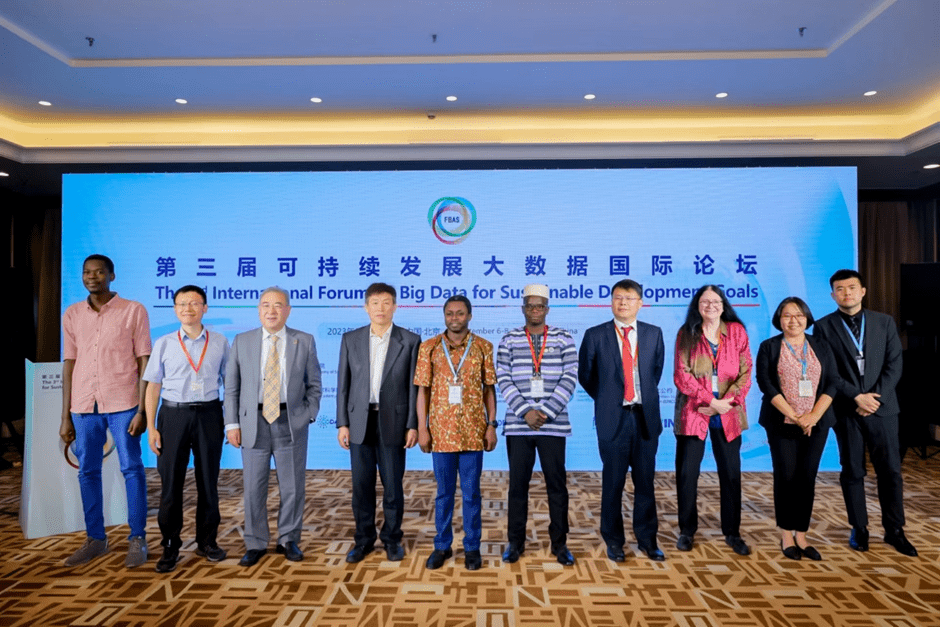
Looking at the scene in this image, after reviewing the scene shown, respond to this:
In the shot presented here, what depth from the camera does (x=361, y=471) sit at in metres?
3.16

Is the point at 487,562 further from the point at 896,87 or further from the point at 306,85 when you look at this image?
the point at 896,87

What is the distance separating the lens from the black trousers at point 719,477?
3.26m

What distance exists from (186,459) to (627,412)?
262 cm

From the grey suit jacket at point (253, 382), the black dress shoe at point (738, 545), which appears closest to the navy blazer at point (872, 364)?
the black dress shoe at point (738, 545)

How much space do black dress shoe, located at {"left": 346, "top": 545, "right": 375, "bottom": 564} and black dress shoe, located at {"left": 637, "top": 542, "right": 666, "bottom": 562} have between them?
1.66 metres

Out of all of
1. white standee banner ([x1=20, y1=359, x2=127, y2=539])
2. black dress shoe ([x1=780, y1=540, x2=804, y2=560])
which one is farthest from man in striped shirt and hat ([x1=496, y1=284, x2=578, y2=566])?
white standee banner ([x1=20, y1=359, x2=127, y2=539])

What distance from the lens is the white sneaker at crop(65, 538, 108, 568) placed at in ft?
10.2

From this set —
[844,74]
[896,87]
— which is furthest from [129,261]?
[896,87]

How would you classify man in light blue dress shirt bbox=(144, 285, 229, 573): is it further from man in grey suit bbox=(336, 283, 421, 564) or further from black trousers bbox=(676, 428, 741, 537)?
black trousers bbox=(676, 428, 741, 537)

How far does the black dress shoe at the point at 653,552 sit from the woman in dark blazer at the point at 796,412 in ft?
2.53

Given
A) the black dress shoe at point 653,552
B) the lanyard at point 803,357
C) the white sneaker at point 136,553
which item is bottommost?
the black dress shoe at point 653,552

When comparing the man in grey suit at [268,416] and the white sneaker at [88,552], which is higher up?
the man in grey suit at [268,416]

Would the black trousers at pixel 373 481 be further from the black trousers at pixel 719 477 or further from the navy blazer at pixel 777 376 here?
the navy blazer at pixel 777 376

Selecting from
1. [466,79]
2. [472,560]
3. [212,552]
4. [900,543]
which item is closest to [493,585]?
[472,560]
